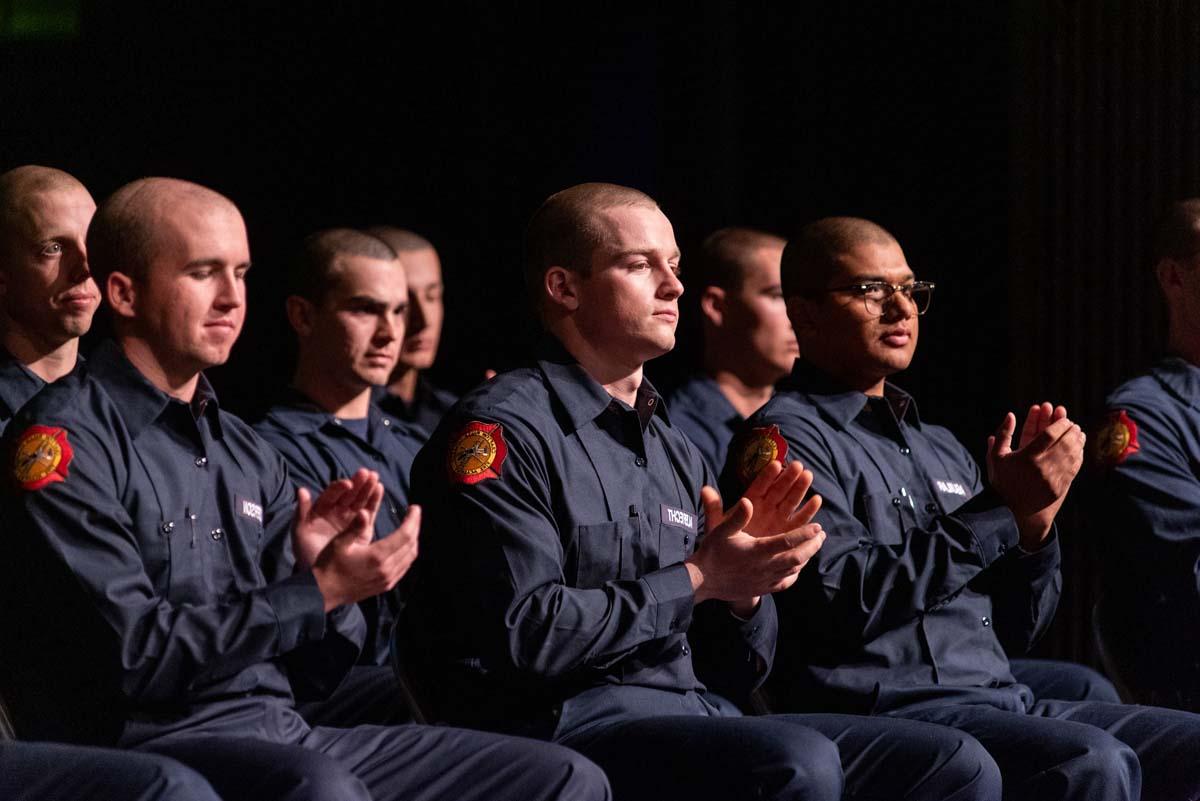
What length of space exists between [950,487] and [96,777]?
185cm

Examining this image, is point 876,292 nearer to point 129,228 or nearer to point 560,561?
point 560,561

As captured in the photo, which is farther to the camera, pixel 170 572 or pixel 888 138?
pixel 888 138

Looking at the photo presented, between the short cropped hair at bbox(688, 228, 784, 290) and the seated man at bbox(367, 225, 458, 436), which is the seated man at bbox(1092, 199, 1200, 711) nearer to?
the short cropped hair at bbox(688, 228, 784, 290)

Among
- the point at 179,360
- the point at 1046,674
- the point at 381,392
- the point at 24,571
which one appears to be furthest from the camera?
the point at 381,392

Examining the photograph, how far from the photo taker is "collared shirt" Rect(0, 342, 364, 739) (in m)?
2.26

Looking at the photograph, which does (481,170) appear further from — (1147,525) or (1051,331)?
(1147,525)

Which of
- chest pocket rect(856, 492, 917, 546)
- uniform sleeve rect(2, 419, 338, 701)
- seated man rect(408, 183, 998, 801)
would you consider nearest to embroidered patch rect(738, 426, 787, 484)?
seated man rect(408, 183, 998, 801)

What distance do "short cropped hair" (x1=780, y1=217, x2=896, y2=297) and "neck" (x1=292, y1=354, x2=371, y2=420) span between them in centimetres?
111

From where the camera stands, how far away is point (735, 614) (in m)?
2.83

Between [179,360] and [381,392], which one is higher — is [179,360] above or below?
above

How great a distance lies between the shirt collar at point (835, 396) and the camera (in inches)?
131

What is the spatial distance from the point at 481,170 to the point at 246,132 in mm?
778

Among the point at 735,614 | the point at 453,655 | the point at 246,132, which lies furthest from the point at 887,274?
the point at 246,132

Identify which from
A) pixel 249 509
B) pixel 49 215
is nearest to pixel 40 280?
pixel 49 215
